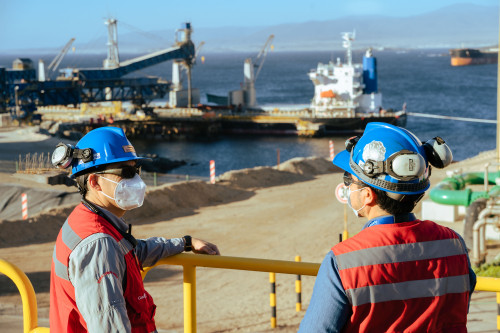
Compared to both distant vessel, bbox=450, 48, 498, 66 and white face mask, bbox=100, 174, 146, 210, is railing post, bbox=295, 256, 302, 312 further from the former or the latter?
distant vessel, bbox=450, 48, 498, 66

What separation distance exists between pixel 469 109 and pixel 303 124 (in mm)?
34057

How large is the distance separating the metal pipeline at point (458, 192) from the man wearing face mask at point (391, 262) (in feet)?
46.1

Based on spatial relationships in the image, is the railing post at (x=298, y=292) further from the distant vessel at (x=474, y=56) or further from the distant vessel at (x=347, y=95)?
the distant vessel at (x=474, y=56)

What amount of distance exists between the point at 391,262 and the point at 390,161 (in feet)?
1.15

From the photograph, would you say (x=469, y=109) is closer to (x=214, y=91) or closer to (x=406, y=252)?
(x=214, y=91)

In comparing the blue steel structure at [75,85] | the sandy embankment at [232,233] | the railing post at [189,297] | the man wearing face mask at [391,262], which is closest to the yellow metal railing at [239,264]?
the railing post at [189,297]

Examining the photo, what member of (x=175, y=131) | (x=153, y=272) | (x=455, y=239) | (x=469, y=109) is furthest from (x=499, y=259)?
(x=469, y=109)

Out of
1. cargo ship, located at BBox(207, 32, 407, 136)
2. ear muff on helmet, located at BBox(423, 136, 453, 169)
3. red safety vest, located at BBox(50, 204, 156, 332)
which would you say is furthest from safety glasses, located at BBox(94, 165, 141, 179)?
cargo ship, located at BBox(207, 32, 407, 136)

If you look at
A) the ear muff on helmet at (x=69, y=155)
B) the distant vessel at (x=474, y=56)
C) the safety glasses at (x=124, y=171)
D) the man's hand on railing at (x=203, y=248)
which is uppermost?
the distant vessel at (x=474, y=56)

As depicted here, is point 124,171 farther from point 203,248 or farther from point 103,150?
point 203,248

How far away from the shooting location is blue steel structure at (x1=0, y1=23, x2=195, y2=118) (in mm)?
63594

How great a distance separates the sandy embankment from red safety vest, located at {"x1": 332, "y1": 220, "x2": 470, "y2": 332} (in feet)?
25.6

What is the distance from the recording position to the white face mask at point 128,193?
3072 mm

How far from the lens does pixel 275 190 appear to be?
26.7 meters
